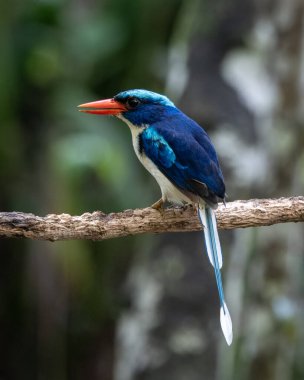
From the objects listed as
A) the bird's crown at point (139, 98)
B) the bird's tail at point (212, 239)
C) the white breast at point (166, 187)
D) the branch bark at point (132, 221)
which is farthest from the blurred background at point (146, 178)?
the branch bark at point (132, 221)

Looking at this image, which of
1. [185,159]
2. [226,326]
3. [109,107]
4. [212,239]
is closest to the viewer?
[226,326]

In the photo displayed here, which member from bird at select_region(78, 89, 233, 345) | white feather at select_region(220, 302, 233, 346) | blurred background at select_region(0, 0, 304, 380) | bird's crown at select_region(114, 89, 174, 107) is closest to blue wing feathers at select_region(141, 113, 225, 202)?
bird at select_region(78, 89, 233, 345)

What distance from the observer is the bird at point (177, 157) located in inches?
167

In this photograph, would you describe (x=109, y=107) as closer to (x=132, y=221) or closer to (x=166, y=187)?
(x=166, y=187)

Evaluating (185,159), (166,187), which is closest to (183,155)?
(185,159)

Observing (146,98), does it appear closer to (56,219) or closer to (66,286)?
(56,219)

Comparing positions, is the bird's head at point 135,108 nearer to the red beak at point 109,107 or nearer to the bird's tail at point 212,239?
the red beak at point 109,107

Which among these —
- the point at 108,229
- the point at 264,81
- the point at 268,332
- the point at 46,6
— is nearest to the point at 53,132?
the point at 46,6

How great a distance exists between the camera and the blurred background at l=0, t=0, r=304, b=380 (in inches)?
244

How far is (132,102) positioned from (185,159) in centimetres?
52

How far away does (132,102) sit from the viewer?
4734mm

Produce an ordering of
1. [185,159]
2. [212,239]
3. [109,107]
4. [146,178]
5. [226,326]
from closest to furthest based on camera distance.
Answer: [226,326]
[212,239]
[185,159]
[109,107]
[146,178]

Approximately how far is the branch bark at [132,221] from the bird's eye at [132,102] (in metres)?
0.71

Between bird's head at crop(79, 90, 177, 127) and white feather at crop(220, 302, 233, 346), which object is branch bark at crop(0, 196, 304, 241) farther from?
bird's head at crop(79, 90, 177, 127)
